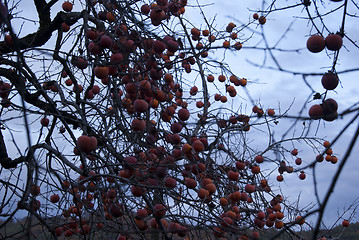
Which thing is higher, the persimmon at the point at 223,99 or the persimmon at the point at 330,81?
the persimmon at the point at 223,99

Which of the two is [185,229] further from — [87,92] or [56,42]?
[56,42]

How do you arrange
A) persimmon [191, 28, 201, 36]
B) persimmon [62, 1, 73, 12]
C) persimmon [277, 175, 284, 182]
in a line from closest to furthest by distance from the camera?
persimmon [62, 1, 73, 12], persimmon [191, 28, 201, 36], persimmon [277, 175, 284, 182]

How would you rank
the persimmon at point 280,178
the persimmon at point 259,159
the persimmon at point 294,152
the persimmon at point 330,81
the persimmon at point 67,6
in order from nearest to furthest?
1. the persimmon at point 330,81
2. the persimmon at point 67,6
3. the persimmon at point 259,159
4. the persimmon at point 280,178
5. the persimmon at point 294,152

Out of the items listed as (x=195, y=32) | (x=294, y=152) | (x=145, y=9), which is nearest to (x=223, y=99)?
(x=195, y=32)

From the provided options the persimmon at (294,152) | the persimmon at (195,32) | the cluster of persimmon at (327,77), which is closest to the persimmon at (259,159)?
the persimmon at (294,152)

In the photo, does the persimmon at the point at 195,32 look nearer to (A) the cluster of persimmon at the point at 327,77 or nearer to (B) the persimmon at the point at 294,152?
(B) the persimmon at the point at 294,152

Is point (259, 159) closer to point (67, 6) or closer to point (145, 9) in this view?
point (145, 9)

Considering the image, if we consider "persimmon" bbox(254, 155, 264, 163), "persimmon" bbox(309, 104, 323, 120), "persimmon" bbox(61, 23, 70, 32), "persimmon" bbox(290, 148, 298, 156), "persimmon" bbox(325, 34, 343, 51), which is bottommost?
"persimmon" bbox(309, 104, 323, 120)

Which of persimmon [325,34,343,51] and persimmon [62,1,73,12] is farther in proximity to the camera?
persimmon [62,1,73,12]

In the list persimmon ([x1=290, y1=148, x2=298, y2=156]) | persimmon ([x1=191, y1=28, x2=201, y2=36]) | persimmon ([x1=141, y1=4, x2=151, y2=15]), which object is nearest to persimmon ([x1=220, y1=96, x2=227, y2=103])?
persimmon ([x1=191, y1=28, x2=201, y2=36])

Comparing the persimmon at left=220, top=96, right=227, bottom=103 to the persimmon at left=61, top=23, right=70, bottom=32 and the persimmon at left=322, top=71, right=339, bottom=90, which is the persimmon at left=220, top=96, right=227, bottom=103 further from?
the persimmon at left=322, top=71, right=339, bottom=90

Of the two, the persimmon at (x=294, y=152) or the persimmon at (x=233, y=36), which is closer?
the persimmon at (x=233, y=36)

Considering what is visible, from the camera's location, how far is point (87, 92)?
11.0 ft

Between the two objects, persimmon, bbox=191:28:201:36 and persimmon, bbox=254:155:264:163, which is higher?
persimmon, bbox=191:28:201:36
